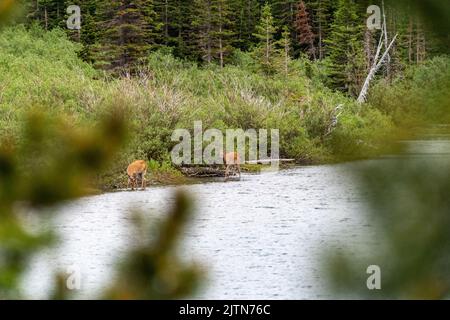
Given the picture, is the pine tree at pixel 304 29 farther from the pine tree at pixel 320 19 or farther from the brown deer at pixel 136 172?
the brown deer at pixel 136 172

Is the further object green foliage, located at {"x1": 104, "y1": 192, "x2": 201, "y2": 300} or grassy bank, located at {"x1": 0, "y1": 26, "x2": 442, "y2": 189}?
grassy bank, located at {"x1": 0, "y1": 26, "x2": 442, "y2": 189}

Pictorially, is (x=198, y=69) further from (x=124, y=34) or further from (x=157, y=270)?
(x=157, y=270)

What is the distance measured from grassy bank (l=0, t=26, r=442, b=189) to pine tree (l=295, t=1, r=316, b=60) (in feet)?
13.9

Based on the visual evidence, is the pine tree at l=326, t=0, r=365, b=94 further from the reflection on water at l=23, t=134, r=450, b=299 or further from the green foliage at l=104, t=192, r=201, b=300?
the green foliage at l=104, t=192, r=201, b=300

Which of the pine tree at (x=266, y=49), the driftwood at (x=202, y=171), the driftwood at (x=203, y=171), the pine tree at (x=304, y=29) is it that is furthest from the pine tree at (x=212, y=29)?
the driftwood at (x=202, y=171)

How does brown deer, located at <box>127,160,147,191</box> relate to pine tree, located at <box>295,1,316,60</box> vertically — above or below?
below

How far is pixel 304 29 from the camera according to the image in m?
41.8

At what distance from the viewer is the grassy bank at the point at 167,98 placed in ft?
73.0

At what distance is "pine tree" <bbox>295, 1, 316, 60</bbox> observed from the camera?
41.7m

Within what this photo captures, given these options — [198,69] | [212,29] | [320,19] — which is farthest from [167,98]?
[320,19]

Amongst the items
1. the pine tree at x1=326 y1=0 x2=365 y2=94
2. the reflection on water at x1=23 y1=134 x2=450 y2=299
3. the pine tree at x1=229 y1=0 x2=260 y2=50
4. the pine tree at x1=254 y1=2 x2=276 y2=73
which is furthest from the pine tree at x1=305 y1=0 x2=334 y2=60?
the reflection on water at x1=23 y1=134 x2=450 y2=299

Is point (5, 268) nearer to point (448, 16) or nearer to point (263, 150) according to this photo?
point (448, 16)

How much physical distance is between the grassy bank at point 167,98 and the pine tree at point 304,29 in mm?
4242

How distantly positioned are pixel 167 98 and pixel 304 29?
755 inches
